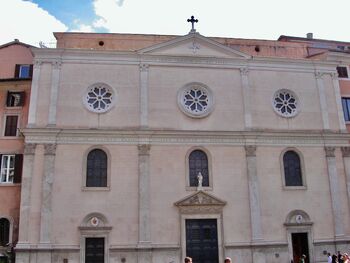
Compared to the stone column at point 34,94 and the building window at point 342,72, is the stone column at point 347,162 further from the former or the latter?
the stone column at point 34,94

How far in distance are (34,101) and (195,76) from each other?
9903 mm

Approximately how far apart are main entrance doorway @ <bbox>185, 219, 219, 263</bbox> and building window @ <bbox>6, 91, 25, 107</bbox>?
494 inches

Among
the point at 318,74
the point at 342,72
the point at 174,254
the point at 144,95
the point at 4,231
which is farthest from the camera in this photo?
the point at 342,72

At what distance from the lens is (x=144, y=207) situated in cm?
2217

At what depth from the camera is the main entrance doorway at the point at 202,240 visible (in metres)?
22.2

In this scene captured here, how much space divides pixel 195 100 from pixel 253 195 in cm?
682

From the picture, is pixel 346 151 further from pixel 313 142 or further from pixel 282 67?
pixel 282 67

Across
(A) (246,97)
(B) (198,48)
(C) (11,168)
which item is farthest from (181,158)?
(C) (11,168)

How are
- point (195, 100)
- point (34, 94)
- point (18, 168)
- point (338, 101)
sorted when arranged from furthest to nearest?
point (338, 101), point (195, 100), point (34, 94), point (18, 168)

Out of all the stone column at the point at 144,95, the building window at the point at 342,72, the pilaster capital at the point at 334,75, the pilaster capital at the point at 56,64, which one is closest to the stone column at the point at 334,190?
the pilaster capital at the point at 334,75

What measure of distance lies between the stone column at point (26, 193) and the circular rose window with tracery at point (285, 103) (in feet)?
49.6

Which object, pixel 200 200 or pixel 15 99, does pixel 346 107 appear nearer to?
pixel 200 200

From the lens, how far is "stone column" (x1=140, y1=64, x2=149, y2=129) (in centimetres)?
2364

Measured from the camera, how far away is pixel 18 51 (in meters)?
26.6
